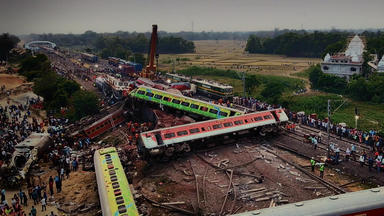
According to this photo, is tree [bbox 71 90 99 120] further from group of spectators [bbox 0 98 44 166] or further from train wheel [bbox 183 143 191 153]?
train wheel [bbox 183 143 191 153]

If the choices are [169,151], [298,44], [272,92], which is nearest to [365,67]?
[272,92]

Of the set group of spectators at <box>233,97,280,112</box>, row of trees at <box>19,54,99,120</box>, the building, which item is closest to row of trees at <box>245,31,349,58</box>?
the building

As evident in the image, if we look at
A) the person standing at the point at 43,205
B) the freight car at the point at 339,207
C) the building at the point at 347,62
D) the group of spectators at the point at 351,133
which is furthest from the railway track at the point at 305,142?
the building at the point at 347,62

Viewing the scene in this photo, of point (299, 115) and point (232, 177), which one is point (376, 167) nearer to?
point (232, 177)

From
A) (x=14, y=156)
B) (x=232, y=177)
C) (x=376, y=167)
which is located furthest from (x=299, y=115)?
(x=14, y=156)

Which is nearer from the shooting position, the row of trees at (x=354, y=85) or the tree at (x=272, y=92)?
the row of trees at (x=354, y=85)

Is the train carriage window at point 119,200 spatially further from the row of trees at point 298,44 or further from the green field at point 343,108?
the row of trees at point 298,44
